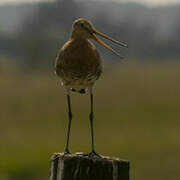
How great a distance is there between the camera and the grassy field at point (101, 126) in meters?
18.2

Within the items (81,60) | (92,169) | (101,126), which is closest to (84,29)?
(81,60)

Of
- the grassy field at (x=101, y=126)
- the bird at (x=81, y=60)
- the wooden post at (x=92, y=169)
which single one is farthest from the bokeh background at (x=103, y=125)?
the wooden post at (x=92, y=169)

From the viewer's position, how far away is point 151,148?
20562mm

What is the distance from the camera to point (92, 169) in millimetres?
4703

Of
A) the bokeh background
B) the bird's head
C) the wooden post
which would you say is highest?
the bokeh background

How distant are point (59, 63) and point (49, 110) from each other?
2119 cm

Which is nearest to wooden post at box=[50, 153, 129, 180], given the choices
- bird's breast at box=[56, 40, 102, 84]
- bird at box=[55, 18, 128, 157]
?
bird at box=[55, 18, 128, 157]

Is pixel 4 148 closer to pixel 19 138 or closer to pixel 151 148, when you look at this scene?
pixel 19 138

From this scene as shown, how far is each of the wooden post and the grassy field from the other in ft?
36.6

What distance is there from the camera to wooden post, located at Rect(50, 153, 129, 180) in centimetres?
469

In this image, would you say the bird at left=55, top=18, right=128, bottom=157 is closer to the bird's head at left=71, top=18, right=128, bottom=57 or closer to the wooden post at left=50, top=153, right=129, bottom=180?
the bird's head at left=71, top=18, right=128, bottom=57

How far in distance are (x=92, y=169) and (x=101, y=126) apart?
66.3 feet

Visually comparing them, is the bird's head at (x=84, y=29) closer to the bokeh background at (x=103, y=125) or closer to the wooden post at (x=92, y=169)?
the wooden post at (x=92, y=169)

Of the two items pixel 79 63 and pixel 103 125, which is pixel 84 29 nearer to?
pixel 79 63
